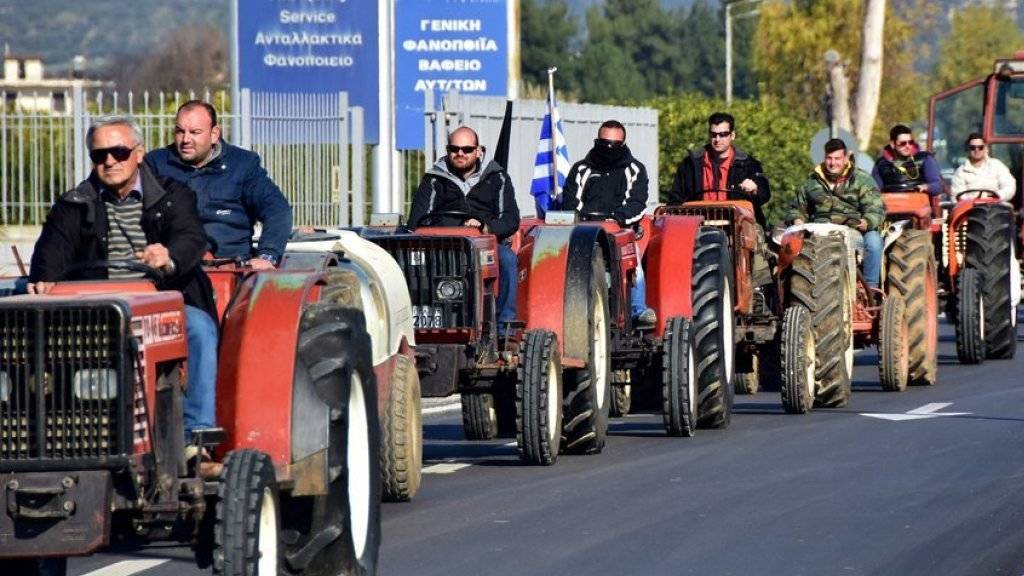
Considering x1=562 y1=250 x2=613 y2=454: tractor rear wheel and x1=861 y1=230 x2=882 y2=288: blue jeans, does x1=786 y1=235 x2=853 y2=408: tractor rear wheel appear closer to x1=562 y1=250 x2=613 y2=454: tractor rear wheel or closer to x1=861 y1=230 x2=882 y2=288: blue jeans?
x1=861 y1=230 x2=882 y2=288: blue jeans

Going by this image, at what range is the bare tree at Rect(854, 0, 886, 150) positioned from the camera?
44.4 metres

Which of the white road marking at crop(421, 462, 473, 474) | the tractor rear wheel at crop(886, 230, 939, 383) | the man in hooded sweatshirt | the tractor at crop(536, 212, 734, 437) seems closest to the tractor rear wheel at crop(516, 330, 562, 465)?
the white road marking at crop(421, 462, 473, 474)

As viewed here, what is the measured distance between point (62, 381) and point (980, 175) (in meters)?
18.6

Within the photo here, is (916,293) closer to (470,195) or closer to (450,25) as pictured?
(470,195)

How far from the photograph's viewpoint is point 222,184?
11805mm

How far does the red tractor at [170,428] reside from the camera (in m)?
8.25

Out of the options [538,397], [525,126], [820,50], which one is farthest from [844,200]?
[820,50]

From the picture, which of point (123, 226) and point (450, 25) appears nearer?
point (123, 226)

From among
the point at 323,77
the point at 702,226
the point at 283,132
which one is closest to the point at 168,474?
the point at 702,226

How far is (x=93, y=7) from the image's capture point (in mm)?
149625

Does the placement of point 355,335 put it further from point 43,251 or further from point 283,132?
point 283,132

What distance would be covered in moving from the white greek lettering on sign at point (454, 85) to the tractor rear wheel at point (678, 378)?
17.6 meters

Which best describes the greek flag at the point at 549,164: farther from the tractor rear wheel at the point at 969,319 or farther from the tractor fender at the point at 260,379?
the tractor fender at the point at 260,379

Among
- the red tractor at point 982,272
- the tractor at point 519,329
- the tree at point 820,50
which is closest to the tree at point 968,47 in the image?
the tree at point 820,50
